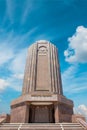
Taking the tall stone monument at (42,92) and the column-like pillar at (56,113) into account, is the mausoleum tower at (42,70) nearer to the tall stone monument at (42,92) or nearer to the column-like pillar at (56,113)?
the tall stone monument at (42,92)

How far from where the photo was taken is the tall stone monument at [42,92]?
1938 cm

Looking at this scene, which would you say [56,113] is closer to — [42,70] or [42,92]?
[42,92]

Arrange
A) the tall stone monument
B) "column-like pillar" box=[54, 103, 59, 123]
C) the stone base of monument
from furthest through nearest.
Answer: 1. the tall stone monument
2. the stone base of monument
3. "column-like pillar" box=[54, 103, 59, 123]

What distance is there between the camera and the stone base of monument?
748 inches

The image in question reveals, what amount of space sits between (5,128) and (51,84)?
351 inches

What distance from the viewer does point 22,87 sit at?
76.0ft

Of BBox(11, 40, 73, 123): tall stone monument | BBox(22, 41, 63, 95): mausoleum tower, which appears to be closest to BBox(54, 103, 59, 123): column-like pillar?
BBox(11, 40, 73, 123): tall stone monument

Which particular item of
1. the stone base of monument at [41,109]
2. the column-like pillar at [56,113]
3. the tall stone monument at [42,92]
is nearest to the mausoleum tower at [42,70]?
the tall stone monument at [42,92]

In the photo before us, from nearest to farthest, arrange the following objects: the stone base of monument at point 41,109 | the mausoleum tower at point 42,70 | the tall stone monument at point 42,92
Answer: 1. the stone base of monument at point 41,109
2. the tall stone monument at point 42,92
3. the mausoleum tower at point 42,70

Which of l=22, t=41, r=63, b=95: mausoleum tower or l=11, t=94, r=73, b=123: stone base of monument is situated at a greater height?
l=22, t=41, r=63, b=95: mausoleum tower

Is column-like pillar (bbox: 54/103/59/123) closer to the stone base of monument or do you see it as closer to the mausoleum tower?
the stone base of monument

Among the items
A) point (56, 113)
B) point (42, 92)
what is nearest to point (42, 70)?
point (42, 92)

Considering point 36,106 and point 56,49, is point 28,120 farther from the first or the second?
point 56,49

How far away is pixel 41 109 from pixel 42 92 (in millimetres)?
2079
